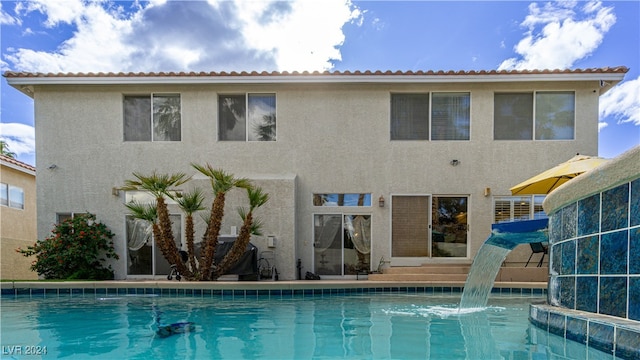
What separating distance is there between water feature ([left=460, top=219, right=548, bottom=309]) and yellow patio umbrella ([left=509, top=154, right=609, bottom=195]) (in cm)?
221

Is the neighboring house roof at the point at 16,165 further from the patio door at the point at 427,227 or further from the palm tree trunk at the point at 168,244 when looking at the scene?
the patio door at the point at 427,227

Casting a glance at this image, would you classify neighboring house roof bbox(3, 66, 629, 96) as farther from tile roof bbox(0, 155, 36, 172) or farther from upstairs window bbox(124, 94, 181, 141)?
tile roof bbox(0, 155, 36, 172)

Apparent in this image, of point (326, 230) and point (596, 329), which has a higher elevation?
point (596, 329)

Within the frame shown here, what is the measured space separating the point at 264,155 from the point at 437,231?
5376 mm

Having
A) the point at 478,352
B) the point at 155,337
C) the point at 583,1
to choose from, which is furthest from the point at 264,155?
the point at 583,1

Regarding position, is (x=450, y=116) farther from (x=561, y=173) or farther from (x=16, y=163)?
(x=16, y=163)

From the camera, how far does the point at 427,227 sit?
9.91 metres

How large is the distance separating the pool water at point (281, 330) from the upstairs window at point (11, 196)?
7582 millimetres

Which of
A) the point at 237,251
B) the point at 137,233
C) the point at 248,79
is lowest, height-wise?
the point at 237,251

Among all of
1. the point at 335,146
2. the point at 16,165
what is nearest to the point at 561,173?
the point at 335,146

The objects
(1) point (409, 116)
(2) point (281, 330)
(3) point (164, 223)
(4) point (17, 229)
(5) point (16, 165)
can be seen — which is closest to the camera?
(2) point (281, 330)

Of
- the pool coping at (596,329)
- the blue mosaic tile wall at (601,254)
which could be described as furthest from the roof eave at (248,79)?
the pool coping at (596,329)

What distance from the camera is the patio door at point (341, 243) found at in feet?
32.5

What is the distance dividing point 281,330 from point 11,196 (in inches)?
539
